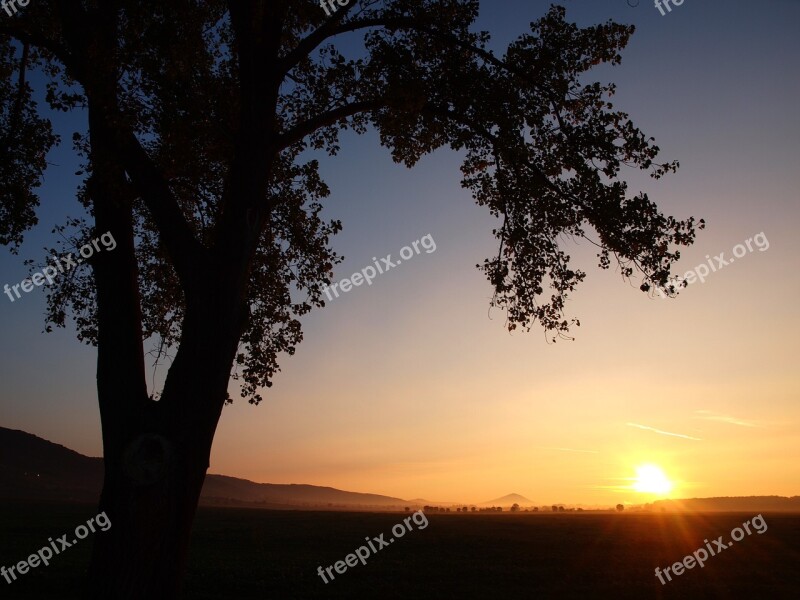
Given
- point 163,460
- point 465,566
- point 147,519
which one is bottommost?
point 465,566

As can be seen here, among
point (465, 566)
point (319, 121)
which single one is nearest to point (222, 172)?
point (319, 121)

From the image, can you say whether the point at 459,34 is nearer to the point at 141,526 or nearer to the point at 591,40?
the point at 591,40

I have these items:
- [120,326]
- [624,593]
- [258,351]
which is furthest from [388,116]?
[624,593]

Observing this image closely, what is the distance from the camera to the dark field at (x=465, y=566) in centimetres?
2533

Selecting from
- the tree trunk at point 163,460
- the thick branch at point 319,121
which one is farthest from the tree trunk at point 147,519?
the thick branch at point 319,121

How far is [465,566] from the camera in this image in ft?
107

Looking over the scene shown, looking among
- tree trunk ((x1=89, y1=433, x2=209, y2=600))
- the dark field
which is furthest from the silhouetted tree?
the dark field

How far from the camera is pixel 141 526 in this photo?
8266 mm

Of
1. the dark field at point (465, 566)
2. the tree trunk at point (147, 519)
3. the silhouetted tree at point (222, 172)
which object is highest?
the silhouetted tree at point (222, 172)

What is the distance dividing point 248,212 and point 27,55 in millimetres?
8198

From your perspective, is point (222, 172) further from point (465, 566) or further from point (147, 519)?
point (465, 566)

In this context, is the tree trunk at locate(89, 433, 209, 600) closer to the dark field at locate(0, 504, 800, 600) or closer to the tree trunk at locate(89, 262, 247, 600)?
the tree trunk at locate(89, 262, 247, 600)

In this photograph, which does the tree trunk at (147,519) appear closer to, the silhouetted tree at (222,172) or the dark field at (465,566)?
the silhouetted tree at (222,172)

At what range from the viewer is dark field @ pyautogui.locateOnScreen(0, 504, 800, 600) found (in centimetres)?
2533
